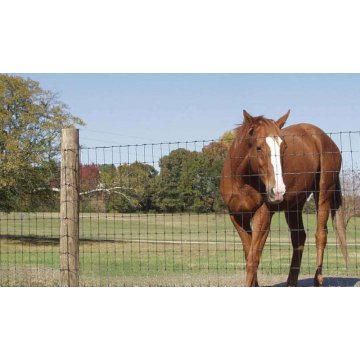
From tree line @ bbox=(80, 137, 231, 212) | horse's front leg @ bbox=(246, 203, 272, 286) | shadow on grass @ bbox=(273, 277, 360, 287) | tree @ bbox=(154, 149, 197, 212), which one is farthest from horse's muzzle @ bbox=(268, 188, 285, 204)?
shadow on grass @ bbox=(273, 277, 360, 287)

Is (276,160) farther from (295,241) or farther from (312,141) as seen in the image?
(295,241)

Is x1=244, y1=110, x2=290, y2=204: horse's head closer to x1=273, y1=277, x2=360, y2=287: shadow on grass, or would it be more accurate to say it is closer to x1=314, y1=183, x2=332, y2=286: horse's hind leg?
x1=314, y1=183, x2=332, y2=286: horse's hind leg

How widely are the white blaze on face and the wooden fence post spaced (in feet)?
8.33

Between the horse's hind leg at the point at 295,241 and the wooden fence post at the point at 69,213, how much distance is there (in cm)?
337

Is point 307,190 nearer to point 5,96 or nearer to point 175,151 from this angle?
point 175,151

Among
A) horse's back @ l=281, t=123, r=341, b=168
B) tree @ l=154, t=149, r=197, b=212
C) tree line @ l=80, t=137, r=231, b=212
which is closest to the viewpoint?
tree @ l=154, t=149, r=197, b=212

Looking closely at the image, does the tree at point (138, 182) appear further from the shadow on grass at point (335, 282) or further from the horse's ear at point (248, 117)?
the shadow on grass at point (335, 282)

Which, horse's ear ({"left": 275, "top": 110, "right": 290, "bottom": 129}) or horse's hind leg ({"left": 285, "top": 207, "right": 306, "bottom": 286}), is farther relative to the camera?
horse's hind leg ({"left": 285, "top": 207, "right": 306, "bottom": 286})


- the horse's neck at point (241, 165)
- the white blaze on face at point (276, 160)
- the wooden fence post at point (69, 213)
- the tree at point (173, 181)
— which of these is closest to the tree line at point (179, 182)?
the tree at point (173, 181)

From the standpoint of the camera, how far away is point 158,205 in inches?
386

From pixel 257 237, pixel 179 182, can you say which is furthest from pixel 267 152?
pixel 179 182

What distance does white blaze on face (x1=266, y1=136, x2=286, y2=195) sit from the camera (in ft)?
25.4

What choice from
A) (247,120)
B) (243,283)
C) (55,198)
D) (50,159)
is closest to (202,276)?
(243,283)

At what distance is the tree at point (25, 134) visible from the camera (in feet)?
85.6
